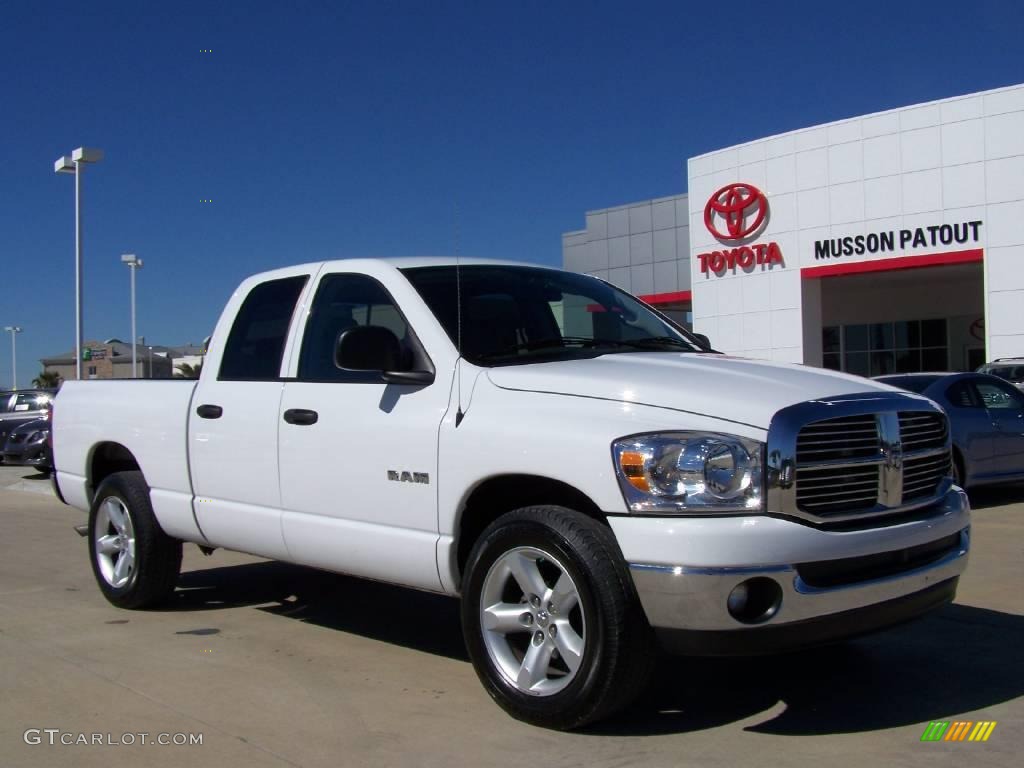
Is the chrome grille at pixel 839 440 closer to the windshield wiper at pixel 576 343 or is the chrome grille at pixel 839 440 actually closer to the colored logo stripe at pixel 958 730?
the colored logo stripe at pixel 958 730

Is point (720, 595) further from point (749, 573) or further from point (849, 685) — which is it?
point (849, 685)

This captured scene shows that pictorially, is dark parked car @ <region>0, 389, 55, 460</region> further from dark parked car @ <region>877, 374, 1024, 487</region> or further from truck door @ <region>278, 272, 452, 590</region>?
truck door @ <region>278, 272, 452, 590</region>

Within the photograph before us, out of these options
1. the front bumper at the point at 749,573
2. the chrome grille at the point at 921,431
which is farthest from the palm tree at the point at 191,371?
the chrome grille at the point at 921,431

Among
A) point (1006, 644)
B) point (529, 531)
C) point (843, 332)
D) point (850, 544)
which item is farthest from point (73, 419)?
point (843, 332)

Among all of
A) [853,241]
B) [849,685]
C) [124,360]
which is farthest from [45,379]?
[849,685]

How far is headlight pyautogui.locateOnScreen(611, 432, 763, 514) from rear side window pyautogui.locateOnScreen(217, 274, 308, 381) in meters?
2.51

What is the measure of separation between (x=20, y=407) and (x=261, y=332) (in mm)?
18738

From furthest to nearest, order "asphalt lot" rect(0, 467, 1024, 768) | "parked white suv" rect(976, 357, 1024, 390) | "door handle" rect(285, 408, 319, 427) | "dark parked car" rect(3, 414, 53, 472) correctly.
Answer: "dark parked car" rect(3, 414, 53, 472)
"parked white suv" rect(976, 357, 1024, 390)
"door handle" rect(285, 408, 319, 427)
"asphalt lot" rect(0, 467, 1024, 768)

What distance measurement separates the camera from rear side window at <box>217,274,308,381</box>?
226 inches

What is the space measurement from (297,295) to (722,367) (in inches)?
97.4

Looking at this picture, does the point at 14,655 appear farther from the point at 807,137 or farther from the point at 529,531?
the point at 807,137

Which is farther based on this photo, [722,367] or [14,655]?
[14,655]

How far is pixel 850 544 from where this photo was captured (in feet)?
12.6

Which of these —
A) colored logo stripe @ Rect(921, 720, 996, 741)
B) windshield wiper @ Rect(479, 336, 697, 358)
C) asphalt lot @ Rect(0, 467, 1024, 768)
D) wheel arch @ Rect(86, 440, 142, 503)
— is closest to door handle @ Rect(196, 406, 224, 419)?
wheel arch @ Rect(86, 440, 142, 503)
